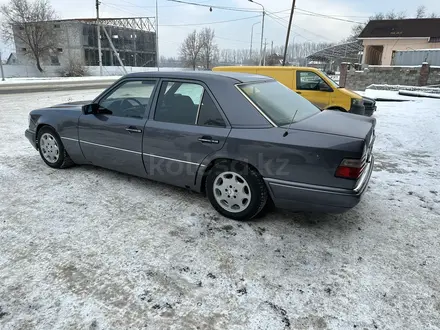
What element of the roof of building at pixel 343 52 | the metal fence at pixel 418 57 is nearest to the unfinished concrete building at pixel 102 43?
the roof of building at pixel 343 52

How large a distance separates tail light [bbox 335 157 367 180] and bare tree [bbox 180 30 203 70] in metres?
62.2

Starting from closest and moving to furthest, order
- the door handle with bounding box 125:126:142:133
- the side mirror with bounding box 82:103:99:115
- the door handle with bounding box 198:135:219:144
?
1. the door handle with bounding box 198:135:219:144
2. the door handle with bounding box 125:126:142:133
3. the side mirror with bounding box 82:103:99:115

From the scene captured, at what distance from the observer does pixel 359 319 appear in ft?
6.96

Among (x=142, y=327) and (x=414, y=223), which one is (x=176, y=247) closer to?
(x=142, y=327)

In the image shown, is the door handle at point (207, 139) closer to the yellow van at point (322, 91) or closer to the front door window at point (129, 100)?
the front door window at point (129, 100)

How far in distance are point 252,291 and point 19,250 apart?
2.10 metres

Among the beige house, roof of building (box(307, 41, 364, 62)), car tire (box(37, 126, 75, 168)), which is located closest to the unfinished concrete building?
roof of building (box(307, 41, 364, 62))

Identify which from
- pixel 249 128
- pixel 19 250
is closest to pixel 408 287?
pixel 249 128

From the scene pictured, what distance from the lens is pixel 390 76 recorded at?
2070 centimetres

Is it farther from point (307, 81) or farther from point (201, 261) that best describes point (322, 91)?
point (201, 261)

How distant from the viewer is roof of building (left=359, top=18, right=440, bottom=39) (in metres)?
33.9

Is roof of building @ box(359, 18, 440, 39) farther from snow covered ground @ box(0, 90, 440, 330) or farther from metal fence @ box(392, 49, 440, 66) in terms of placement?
snow covered ground @ box(0, 90, 440, 330)

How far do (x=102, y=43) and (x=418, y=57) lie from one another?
5183 cm

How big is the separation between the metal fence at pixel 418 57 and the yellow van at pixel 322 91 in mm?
16022
